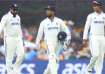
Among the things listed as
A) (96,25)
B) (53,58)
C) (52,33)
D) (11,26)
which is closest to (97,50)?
(96,25)

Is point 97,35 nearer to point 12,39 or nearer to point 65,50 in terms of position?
point 12,39

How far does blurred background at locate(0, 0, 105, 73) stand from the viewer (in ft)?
68.6

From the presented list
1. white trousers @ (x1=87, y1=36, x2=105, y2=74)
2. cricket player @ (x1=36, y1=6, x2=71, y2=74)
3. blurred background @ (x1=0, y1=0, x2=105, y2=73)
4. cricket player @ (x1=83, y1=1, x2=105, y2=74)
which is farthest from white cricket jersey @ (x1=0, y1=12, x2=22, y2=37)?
blurred background @ (x1=0, y1=0, x2=105, y2=73)

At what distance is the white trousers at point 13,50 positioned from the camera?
17.6m

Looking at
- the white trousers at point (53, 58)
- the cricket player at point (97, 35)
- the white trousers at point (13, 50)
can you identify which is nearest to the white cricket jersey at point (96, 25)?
the cricket player at point (97, 35)

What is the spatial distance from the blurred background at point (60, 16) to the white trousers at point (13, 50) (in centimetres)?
314

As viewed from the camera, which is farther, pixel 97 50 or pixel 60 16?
pixel 60 16

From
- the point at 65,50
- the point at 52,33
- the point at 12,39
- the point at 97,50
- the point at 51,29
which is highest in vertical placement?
the point at 51,29

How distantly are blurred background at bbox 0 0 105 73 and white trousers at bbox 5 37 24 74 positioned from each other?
314cm

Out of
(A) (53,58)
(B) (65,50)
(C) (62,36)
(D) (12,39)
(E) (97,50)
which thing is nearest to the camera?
(E) (97,50)

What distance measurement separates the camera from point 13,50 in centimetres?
1766

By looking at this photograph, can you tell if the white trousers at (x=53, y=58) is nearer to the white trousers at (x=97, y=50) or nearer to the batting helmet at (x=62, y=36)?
the batting helmet at (x=62, y=36)

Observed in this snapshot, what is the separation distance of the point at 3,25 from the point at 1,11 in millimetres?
3206

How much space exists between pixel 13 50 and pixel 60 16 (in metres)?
4.07
